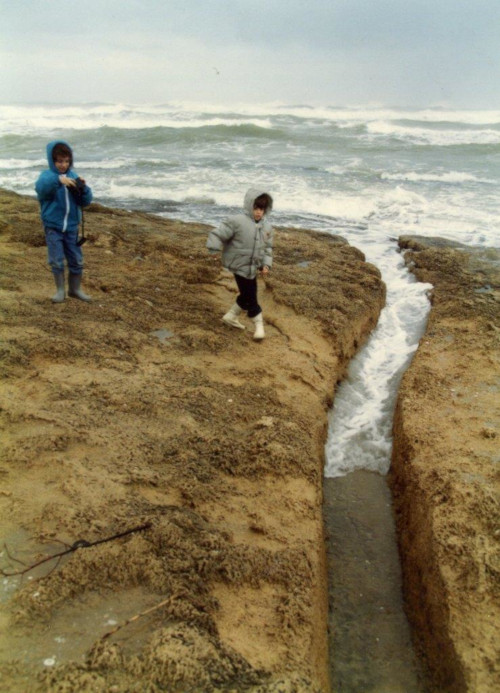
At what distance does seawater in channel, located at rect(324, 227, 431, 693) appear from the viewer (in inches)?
110

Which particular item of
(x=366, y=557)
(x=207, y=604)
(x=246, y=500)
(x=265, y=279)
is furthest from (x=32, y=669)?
(x=265, y=279)

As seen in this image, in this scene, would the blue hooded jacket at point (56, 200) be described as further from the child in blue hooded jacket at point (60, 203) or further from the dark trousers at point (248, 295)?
the dark trousers at point (248, 295)

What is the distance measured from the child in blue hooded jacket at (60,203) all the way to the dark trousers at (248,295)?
5.38ft

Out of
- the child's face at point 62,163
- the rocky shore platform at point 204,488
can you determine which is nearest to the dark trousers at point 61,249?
the rocky shore platform at point 204,488

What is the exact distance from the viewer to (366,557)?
3.47 meters

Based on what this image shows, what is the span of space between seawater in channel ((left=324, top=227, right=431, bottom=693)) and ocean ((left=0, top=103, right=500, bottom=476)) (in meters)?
0.02

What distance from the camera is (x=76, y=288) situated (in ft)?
17.4

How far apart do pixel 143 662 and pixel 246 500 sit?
1259mm

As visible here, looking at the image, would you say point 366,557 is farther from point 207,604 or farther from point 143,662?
point 143,662

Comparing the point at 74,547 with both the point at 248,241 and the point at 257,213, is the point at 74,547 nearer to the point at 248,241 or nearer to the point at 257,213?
the point at 248,241

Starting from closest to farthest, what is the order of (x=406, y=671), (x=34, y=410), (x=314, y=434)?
→ (x=406, y=671) < (x=34, y=410) < (x=314, y=434)

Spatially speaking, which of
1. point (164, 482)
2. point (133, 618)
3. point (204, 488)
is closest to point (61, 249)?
point (164, 482)

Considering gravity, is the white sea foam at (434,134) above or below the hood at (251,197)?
above

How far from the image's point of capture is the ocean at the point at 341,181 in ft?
18.4
